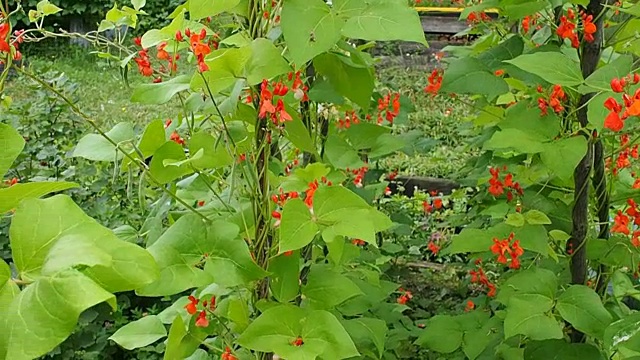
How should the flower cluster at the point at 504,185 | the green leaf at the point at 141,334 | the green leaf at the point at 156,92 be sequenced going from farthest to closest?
the flower cluster at the point at 504,185 → the green leaf at the point at 141,334 → the green leaf at the point at 156,92

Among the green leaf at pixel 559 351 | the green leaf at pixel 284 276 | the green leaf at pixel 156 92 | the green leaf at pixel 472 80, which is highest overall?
the green leaf at pixel 156 92

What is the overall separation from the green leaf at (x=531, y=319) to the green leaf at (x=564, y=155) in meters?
0.24

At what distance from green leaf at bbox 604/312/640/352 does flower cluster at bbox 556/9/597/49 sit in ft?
1.65

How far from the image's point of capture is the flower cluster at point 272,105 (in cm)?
107

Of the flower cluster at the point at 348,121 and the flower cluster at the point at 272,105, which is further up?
the flower cluster at the point at 272,105

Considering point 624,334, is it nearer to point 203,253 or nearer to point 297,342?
point 297,342

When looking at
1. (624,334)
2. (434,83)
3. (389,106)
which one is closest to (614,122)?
(624,334)

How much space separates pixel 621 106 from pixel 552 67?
0.16 meters

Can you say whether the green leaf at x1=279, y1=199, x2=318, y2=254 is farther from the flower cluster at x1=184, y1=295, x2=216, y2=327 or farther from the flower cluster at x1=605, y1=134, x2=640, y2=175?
the flower cluster at x1=605, y1=134, x2=640, y2=175

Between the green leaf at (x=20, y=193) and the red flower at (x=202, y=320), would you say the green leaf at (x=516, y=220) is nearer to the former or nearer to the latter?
the red flower at (x=202, y=320)

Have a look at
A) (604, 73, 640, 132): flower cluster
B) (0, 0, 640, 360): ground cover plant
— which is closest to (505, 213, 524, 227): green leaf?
(0, 0, 640, 360): ground cover plant

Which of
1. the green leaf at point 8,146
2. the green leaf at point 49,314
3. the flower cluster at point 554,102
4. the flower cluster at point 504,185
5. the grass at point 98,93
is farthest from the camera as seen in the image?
the grass at point 98,93

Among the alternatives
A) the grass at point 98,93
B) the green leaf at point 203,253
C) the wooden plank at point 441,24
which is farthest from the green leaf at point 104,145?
the wooden plank at point 441,24

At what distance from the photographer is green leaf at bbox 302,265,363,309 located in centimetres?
122
